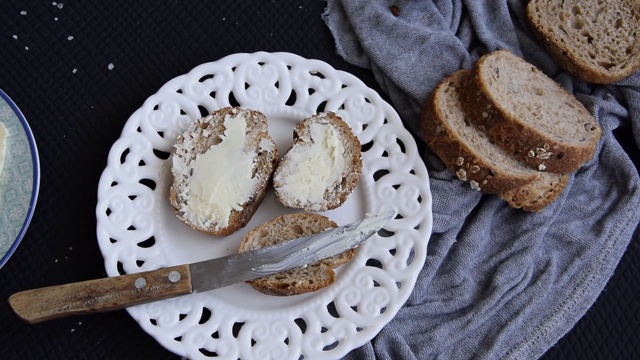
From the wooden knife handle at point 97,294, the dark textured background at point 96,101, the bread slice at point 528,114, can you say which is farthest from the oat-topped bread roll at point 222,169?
the bread slice at point 528,114

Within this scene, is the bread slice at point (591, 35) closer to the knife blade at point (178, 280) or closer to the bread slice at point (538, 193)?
the bread slice at point (538, 193)

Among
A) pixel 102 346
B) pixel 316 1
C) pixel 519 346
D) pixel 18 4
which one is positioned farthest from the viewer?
pixel 316 1

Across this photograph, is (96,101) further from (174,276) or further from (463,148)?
(463,148)

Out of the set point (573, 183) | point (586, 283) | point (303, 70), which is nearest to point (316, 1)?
point (303, 70)

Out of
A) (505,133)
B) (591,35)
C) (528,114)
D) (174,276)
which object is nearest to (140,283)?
(174,276)

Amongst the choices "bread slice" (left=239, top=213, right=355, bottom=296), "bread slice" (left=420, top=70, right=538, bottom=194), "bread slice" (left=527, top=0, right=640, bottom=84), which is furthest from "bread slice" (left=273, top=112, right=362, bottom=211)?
"bread slice" (left=527, top=0, right=640, bottom=84)

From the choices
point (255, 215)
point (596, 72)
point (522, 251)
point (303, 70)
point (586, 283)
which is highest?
point (303, 70)

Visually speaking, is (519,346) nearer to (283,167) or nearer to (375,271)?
(375,271)
